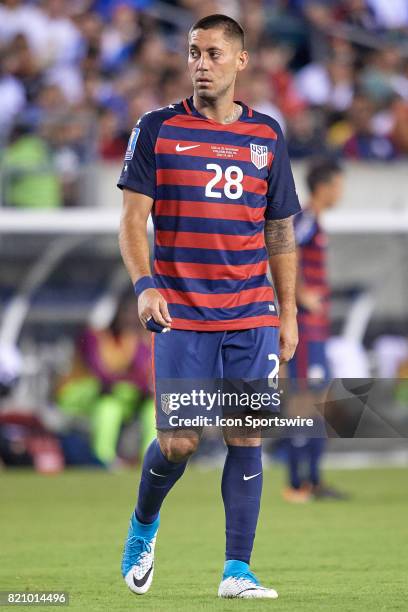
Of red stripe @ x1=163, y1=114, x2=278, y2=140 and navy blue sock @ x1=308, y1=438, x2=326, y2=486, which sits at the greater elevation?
red stripe @ x1=163, y1=114, x2=278, y2=140

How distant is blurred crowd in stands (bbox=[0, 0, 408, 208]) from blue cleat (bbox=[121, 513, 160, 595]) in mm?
8929

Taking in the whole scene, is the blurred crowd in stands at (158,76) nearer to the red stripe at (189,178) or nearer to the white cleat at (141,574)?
the red stripe at (189,178)

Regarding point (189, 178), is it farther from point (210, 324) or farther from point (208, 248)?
point (210, 324)

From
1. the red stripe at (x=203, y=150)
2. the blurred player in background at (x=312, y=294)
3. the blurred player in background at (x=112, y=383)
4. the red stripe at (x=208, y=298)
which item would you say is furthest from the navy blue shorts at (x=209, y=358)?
the blurred player in background at (x=112, y=383)

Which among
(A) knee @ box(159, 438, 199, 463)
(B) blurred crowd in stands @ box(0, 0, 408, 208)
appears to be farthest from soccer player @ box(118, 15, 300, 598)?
(B) blurred crowd in stands @ box(0, 0, 408, 208)

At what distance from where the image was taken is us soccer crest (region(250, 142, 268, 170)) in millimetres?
5840

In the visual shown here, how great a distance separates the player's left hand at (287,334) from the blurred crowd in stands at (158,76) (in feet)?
29.0

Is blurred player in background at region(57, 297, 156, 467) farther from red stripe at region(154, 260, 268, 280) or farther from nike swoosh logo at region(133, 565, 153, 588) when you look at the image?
red stripe at region(154, 260, 268, 280)

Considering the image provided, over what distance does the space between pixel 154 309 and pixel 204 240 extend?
471 mm

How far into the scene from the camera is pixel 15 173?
14586 millimetres

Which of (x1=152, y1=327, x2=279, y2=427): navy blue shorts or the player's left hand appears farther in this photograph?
the player's left hand

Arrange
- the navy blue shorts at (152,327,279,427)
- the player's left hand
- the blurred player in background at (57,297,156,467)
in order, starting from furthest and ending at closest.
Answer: the blurred player in background at (57,297,156,467) < the player's left hand < the navy blue shorts at (152,327,279,427)

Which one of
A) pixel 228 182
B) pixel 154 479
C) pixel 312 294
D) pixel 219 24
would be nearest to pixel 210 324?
pixel 228 182

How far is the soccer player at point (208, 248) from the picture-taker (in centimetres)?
575
